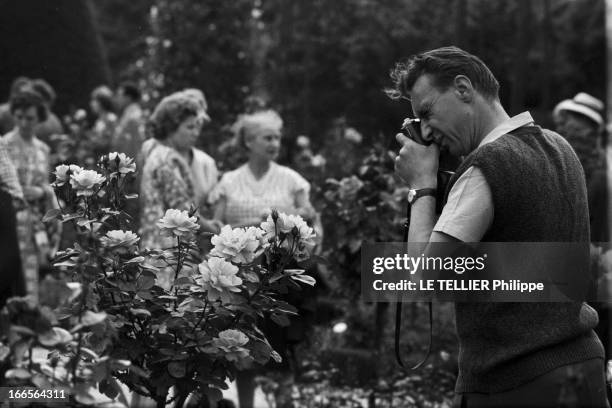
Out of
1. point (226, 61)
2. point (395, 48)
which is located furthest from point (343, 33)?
point (226, 61)

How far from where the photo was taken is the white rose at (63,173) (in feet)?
10.2

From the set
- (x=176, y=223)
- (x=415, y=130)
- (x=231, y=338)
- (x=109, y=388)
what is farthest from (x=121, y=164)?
(x=415, y=130)

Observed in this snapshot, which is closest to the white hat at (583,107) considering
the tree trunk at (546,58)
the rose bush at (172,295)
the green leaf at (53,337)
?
the rose bush at (172,295)

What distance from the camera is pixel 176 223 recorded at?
3062 mm

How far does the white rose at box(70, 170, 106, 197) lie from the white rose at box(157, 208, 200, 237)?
0.21m

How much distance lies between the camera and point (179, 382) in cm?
286

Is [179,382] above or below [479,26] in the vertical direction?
below

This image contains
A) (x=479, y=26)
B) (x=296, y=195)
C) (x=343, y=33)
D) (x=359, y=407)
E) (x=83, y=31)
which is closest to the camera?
(x=359, y=407)

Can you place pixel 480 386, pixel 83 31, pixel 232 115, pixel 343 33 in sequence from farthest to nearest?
pixel 343 33 → pixel 83 31 → pixel 232 115 → pixel 480 386

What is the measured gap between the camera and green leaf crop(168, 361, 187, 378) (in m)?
2.82

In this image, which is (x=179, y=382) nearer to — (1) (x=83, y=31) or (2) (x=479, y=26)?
(1) (x=83, y=31)

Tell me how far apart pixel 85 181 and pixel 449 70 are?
1.08 meters

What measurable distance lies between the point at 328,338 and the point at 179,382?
4593 mm

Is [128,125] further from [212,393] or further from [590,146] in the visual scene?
[212,393]
